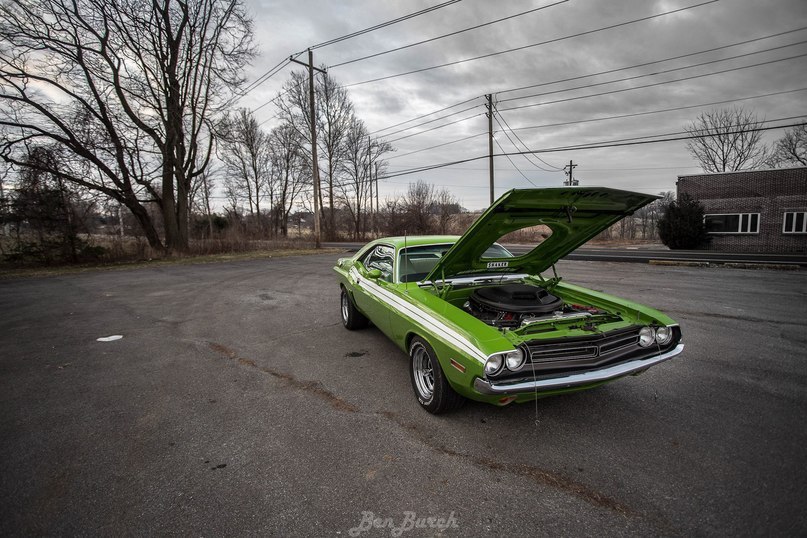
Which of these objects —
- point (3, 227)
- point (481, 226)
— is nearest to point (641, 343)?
point (481, 226)

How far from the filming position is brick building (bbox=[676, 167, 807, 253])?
1819 centimetres

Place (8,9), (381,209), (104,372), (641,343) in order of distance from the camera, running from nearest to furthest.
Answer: (641,343) → (104,372) → (8,9) → (381,209)

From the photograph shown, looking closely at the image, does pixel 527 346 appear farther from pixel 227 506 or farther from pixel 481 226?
pixel 227 506

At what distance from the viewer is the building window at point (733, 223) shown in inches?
757

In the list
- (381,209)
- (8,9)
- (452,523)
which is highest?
(8,9)

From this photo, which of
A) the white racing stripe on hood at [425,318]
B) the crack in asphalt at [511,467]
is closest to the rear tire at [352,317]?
the white racing stripe on hood at [425,318]

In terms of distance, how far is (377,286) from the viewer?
4.03m

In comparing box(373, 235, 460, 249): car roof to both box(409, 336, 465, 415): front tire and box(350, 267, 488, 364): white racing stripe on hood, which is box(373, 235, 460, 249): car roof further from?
box(409, 336, 465, 415): front tire

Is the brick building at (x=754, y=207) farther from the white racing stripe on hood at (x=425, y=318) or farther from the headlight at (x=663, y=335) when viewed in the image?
the white racing stripe on hood at (x=425, y=318)

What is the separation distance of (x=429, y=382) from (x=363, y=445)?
0.79 m

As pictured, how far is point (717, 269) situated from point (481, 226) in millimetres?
12651

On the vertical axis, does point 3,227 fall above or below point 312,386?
above

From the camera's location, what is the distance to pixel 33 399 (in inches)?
129

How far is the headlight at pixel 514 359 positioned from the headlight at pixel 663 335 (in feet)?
4.26
